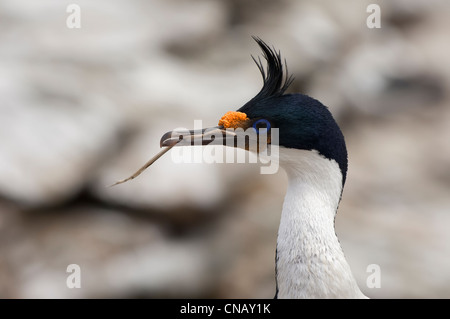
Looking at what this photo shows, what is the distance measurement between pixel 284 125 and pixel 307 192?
304 mm

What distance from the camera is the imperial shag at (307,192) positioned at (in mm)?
2410

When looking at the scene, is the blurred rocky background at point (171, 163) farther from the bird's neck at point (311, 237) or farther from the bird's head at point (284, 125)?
the bird's head at point (284, 125)

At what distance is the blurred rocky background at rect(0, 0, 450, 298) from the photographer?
16.7 feet

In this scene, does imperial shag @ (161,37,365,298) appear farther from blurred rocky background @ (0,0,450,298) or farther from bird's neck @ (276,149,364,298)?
blurred rocky background @ (0,0,450,298)

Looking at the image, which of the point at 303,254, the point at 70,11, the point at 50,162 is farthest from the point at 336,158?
the point at 70,11

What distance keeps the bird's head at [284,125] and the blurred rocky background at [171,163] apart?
2.25 m

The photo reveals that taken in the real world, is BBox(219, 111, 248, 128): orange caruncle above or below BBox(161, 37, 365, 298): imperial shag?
above

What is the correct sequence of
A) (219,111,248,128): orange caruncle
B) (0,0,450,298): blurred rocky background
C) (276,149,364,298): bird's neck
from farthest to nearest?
1. (0,0,450,298): blurred rocky background
2. (219,111,248,128): orange caruncle
3. (276,149,364,298): bird's neck

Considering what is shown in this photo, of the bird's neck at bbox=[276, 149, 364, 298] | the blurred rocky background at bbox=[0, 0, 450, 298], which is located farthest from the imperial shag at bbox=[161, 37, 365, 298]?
the blurred rocky background at bbox=[0, 0, 450, 298]

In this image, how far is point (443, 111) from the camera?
25.2 ft

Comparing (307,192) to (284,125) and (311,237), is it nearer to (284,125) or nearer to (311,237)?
(311,237)

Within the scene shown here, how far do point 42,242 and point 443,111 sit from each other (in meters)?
5.41

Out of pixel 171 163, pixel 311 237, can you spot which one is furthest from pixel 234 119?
pixel 171 163

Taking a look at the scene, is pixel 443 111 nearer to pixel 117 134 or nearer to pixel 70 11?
pixel 117 134
